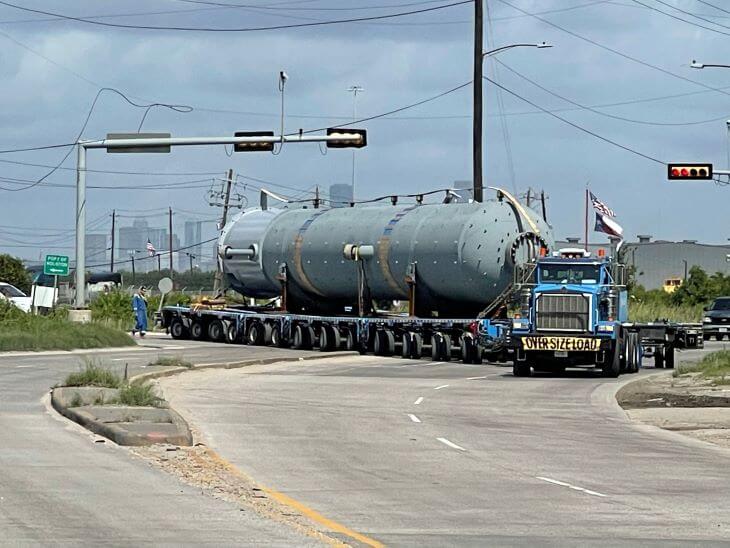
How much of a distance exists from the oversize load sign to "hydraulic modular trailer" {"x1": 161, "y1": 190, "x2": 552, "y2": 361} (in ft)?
15.1

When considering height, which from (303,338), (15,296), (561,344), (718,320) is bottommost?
(303,338)

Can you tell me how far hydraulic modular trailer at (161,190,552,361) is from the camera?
134 ft

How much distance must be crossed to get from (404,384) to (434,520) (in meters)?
18.5

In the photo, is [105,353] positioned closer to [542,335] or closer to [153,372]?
[153,372]

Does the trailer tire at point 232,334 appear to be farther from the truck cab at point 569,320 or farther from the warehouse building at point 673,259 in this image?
the warehouse building at point 673,259

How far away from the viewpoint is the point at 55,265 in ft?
169

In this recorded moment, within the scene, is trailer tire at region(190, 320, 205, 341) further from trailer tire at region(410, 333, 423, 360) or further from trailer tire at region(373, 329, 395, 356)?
trailer tire at region(410, 333, 423, 360)

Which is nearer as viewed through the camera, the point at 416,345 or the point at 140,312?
the point at 416,345

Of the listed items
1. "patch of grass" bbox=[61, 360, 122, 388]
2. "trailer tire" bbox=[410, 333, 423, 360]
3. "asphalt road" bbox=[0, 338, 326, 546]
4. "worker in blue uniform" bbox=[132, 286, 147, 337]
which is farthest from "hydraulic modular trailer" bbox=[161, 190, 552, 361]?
"asphalt road" bbox=[0, 338, 326, 546]

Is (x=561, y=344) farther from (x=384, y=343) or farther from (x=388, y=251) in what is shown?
(x=388, y=251)

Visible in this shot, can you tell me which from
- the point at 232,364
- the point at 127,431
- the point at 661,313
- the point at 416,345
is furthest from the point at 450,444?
the point at 661,313

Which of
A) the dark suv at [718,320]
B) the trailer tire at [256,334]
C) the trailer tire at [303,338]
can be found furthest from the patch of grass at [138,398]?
the dark suv at [718,320]

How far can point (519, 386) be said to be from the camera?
1212 inches

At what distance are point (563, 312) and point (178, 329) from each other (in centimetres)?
2183
